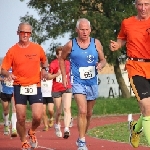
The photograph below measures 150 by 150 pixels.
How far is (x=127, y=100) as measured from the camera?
3934cm

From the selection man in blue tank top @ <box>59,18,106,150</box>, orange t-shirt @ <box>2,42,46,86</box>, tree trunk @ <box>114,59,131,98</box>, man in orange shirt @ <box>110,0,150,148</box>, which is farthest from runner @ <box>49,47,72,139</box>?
tree trunk @ <box>114,59,131,98</box>

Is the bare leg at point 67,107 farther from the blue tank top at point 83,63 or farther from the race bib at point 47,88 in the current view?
the blue tank top at point 83,63

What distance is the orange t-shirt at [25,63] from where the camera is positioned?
14289 mm

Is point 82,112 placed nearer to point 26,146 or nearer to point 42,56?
point 26,146

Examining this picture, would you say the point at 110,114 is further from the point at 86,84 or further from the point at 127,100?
the point at 86,84

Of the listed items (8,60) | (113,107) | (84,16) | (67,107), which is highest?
(84,16)

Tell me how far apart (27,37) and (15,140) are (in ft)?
14.7

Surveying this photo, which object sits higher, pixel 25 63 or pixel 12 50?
pixel 12 50

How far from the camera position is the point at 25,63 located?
14.3 metres

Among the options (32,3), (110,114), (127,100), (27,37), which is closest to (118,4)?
(32,3)

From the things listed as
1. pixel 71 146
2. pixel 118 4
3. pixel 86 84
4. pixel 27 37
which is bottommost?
pixel 71 146

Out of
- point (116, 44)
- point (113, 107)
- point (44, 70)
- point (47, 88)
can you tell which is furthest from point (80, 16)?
point (116, 44)

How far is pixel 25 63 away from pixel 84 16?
112ft

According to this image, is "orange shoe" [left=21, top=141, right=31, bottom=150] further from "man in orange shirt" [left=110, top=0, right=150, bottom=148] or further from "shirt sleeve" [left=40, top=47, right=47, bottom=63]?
"man in orange shirt" [left=110, top=0, right=150, bottom=148]
